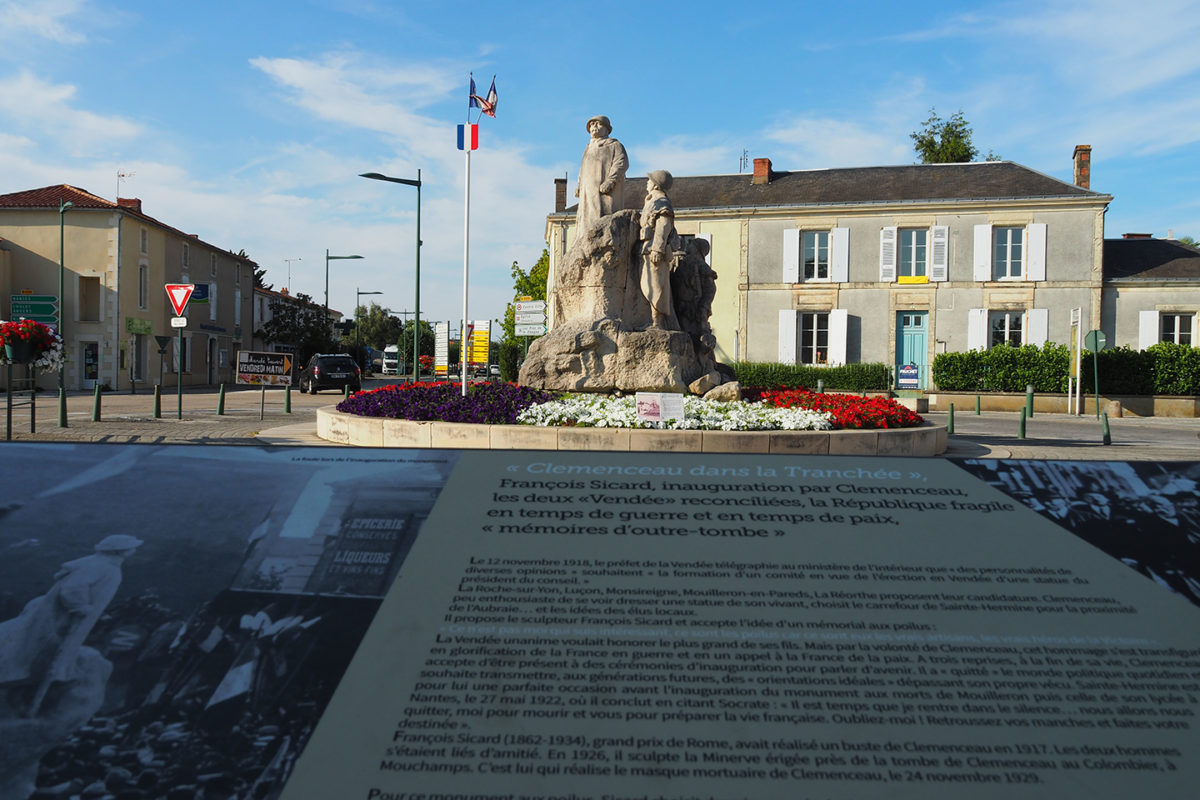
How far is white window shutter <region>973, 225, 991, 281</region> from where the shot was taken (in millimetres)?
28781

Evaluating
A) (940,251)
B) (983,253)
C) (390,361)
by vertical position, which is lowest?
(390,361)

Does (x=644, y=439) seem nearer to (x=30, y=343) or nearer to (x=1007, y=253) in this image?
(x=30, y=343)

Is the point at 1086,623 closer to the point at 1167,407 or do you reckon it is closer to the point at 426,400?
the point at 426,400

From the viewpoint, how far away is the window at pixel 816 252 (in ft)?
100

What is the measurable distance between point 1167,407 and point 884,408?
19.6m

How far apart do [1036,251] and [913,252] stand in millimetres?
4184

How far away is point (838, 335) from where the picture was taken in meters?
29.6

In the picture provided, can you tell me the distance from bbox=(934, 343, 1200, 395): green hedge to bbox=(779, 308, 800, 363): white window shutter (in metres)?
5.59

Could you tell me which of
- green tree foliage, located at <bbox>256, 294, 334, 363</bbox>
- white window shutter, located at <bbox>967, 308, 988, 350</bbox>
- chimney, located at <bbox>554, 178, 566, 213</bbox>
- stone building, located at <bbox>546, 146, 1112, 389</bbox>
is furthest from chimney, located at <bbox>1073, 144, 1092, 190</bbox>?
green tree foliage, located at <bbox>256, 294, 334, 363</bbox>

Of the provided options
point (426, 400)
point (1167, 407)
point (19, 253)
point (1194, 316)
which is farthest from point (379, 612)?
point (19, 253)

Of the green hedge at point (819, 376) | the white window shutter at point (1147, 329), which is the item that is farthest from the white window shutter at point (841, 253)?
the white window shutter at point (1147, 329)

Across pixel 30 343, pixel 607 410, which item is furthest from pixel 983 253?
pixel 30 343

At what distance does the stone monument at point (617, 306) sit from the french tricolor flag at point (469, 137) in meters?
3.15

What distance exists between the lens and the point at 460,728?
69.6 inches
